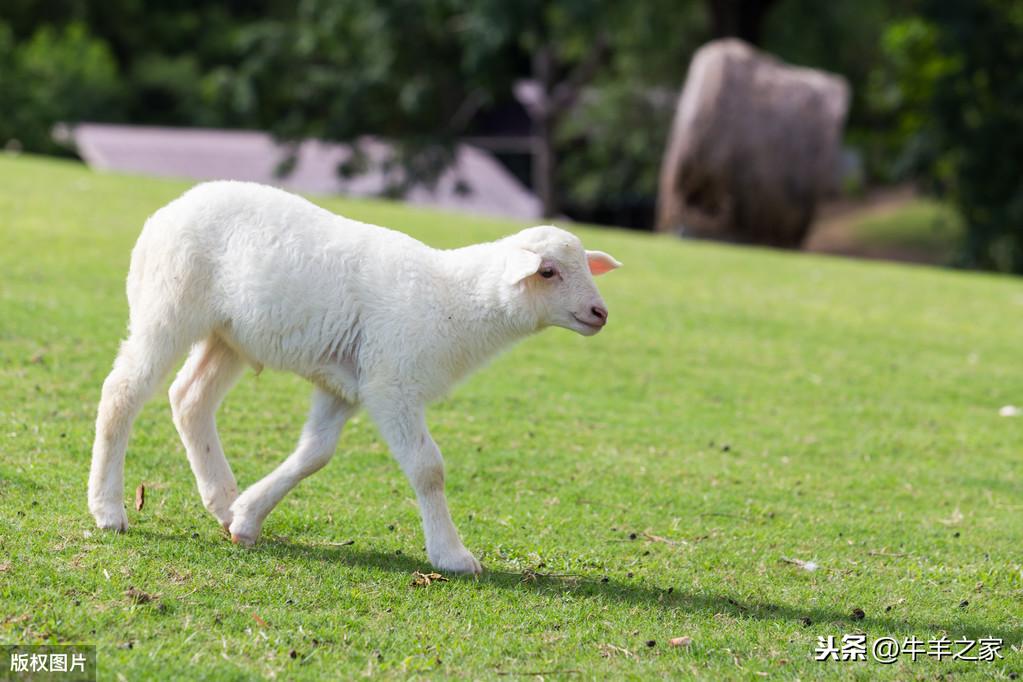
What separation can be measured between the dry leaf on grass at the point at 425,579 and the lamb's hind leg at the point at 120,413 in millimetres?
1315

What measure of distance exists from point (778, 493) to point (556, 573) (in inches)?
80.6

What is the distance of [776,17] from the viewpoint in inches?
1384

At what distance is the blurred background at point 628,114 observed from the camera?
21562mm

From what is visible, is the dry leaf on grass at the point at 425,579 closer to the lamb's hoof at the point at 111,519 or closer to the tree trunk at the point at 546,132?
the lamb's hoof at the point at 111,519

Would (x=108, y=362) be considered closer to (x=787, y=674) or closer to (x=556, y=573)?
(x=556, y=573)

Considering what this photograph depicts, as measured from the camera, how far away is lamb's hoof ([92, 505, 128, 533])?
5.65m

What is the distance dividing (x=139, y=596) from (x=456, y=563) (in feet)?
4.41

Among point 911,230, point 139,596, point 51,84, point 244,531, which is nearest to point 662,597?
point 244,531

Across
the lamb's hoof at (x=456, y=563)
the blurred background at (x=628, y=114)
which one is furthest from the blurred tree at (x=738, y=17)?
the lamb's hoof at (x=456, y=563)

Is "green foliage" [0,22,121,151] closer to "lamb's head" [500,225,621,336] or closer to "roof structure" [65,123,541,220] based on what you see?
"roof structure" [65,123,541,220]

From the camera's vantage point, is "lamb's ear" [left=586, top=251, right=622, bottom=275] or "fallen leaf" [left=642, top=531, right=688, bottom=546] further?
"fallen leaf" [left=642, top=531, right=688, bottom=546]

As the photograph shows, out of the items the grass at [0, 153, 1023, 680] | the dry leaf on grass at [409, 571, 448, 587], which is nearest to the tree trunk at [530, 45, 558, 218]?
the grass at [0, 153, 1023, 680]

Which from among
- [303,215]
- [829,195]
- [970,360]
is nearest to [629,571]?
[303,215]

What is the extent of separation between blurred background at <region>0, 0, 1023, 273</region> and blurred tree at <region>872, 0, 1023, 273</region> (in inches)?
1.8
